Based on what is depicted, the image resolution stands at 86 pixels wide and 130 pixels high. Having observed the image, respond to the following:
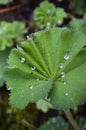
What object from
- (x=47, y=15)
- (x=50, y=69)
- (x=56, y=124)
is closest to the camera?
(x=50, y=69)

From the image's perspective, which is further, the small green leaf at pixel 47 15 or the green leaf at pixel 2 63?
the small green leaf at pixel 47 15

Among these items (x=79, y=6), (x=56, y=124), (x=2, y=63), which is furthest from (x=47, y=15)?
(x=56, y=124)

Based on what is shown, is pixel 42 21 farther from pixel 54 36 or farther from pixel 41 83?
pixel 41 83

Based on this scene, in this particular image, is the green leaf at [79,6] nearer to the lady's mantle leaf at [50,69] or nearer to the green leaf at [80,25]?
the green leaf at [80,25]

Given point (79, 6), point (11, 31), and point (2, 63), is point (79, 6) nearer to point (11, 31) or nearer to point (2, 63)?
point (11, 31)

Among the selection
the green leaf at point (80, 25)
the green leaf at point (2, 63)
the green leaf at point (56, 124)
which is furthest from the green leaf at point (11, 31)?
the green leaf at point (56, 124)

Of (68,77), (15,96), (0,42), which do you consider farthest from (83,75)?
(0,42)
